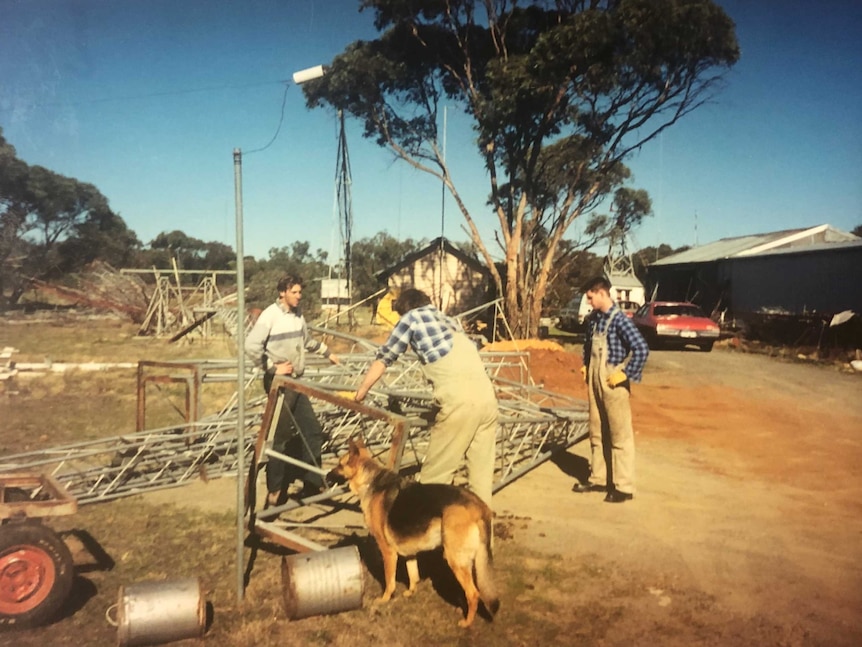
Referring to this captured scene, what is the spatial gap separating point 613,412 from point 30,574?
15.2 feet

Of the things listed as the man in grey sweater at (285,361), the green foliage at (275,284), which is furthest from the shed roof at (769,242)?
the man in grey sweater at (285,361)

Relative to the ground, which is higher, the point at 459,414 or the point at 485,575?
the point at 459,414

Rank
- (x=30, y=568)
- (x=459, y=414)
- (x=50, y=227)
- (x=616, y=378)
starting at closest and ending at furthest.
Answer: (x=30, y=568), (x=459, y=414), (x=616, y=378), (x=50, y=227)

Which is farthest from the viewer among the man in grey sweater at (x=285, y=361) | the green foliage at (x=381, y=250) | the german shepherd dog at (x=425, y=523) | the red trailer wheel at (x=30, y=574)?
the green foliage at (x=381, y=250)

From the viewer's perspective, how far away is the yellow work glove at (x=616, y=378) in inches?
217

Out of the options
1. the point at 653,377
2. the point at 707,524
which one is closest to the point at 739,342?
the point at 653,377

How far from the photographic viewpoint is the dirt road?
3693 millimetres

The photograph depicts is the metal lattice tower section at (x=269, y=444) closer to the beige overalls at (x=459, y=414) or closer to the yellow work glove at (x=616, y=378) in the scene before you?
the beige overalls at (x=459, y=414)

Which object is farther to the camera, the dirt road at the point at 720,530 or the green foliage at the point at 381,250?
the green foliage at the point at 381,250

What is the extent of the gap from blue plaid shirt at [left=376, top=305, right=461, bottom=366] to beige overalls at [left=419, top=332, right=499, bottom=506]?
0.19 ft

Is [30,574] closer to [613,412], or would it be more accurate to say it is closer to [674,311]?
[613,412]

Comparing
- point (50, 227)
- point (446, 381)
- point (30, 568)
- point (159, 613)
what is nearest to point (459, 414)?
point (446, 381)

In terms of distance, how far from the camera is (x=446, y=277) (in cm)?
2730

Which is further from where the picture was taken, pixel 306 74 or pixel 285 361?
pixel 285 361
